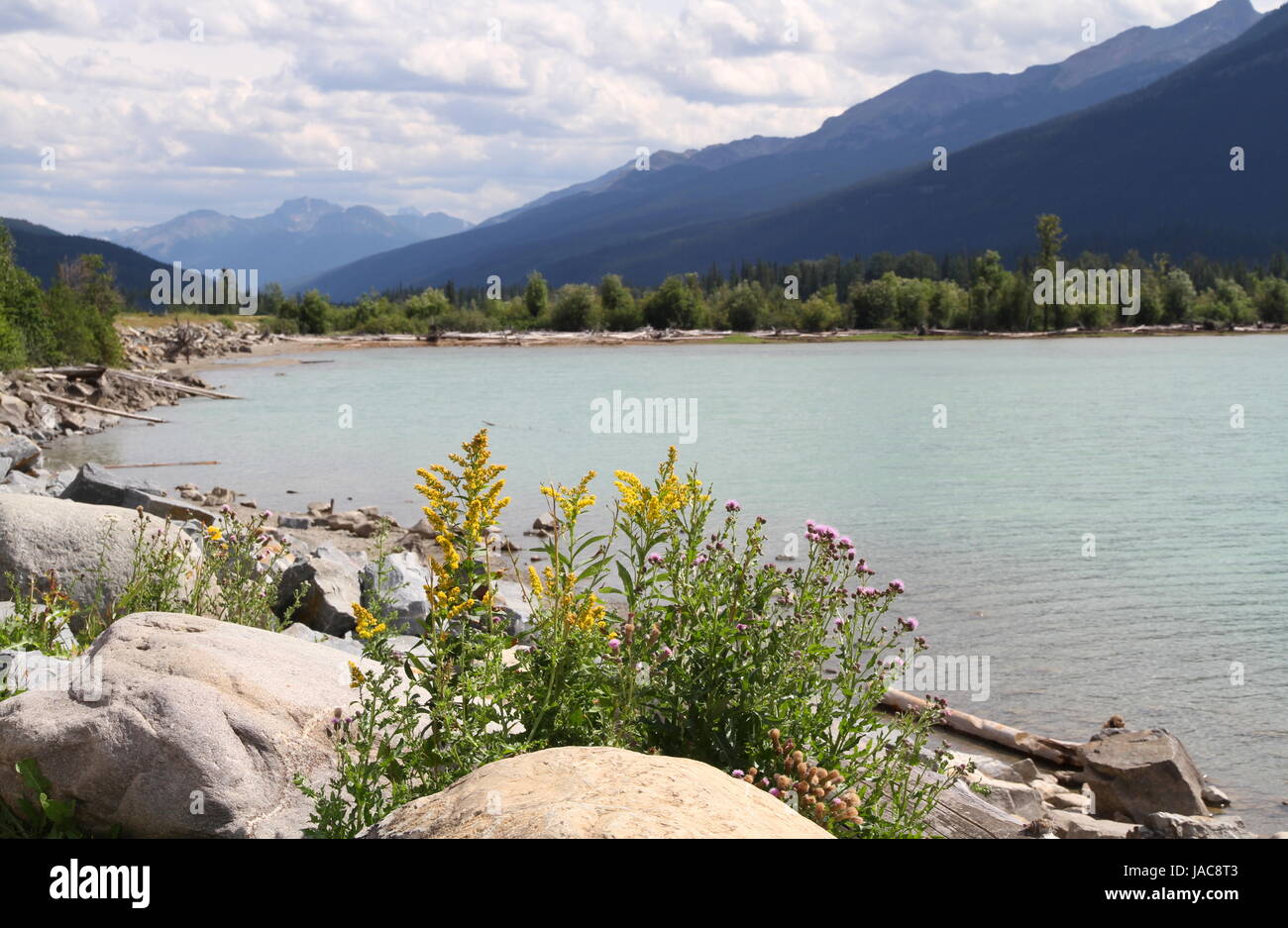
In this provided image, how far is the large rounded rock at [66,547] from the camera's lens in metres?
9.64

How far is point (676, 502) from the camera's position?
5.88 metres

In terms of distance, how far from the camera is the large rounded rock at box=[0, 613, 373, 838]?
5641 mm

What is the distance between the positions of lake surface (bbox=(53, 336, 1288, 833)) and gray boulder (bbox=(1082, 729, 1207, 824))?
68 cm

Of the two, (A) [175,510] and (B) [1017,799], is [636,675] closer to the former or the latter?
(B) [1017,799]

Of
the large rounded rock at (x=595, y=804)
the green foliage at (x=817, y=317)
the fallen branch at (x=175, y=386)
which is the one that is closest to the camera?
the large rounded rock at (x=595, y=804)

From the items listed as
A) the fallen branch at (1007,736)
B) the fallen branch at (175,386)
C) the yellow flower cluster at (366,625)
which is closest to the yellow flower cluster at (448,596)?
the yellow flower cluster at (366,625)

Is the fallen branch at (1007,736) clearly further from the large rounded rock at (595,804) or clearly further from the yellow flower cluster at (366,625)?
the large rounded rock at (595,804)

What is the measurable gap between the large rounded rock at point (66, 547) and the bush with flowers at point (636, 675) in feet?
15.7

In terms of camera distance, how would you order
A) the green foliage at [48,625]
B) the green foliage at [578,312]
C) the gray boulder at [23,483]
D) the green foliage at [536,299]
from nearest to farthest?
the green foliage at [48,625] < the gray boulder at [23,483] < the green foliage at [578,312] < the green foliage at [536,299]

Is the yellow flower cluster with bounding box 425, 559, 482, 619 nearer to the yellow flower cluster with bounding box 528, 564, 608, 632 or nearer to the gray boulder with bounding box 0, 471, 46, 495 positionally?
the yellow flower cluster with bounding box 528, 564, 608, 632

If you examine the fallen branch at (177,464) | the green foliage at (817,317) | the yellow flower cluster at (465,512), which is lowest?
the fallen branch at (177,464)

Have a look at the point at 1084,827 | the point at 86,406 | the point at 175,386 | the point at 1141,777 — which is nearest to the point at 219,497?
the point at 1141,777
